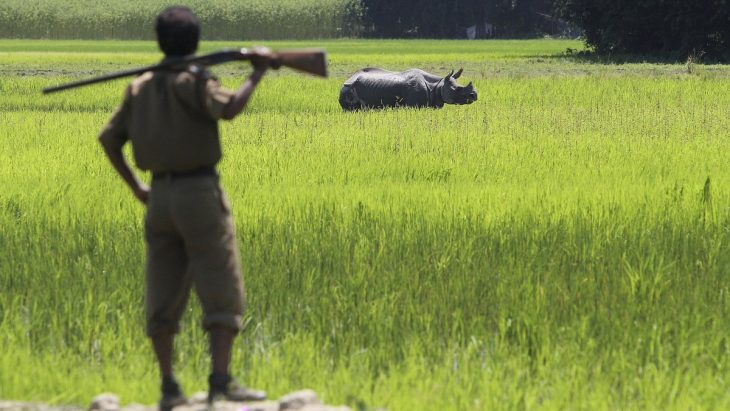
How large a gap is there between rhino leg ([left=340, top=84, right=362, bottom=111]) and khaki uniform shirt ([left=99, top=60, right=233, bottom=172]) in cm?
1497

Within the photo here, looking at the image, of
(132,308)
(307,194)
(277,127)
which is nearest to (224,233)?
(132,308)

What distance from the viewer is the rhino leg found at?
19.6m

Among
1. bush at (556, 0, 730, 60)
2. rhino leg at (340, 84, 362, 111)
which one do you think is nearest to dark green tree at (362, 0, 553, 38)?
bush at (556, 0, 730, 60)

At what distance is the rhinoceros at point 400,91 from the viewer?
19344 mm

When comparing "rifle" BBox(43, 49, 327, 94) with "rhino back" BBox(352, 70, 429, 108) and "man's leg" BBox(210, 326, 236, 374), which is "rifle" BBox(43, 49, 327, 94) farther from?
"rhino back" BBox(352, 70, 429, 108)

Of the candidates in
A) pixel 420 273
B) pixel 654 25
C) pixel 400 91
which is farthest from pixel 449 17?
pixel 420 273

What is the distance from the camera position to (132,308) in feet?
20.3

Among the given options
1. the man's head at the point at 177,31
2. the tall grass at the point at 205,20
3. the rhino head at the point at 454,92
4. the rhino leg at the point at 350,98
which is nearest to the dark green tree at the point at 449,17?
the tall grass at the point at 205,20

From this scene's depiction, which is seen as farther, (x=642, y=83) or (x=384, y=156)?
(x=642, y=83)

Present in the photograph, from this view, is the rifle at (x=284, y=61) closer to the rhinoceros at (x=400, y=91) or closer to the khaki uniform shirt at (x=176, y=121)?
the khaki uniform shirt at (x=176, y=121)

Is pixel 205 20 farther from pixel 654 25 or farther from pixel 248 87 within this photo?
pixel 248 87

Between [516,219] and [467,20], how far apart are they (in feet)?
184

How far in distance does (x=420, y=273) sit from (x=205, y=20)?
59.5 m

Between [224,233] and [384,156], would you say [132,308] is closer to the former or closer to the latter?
[224,233]
